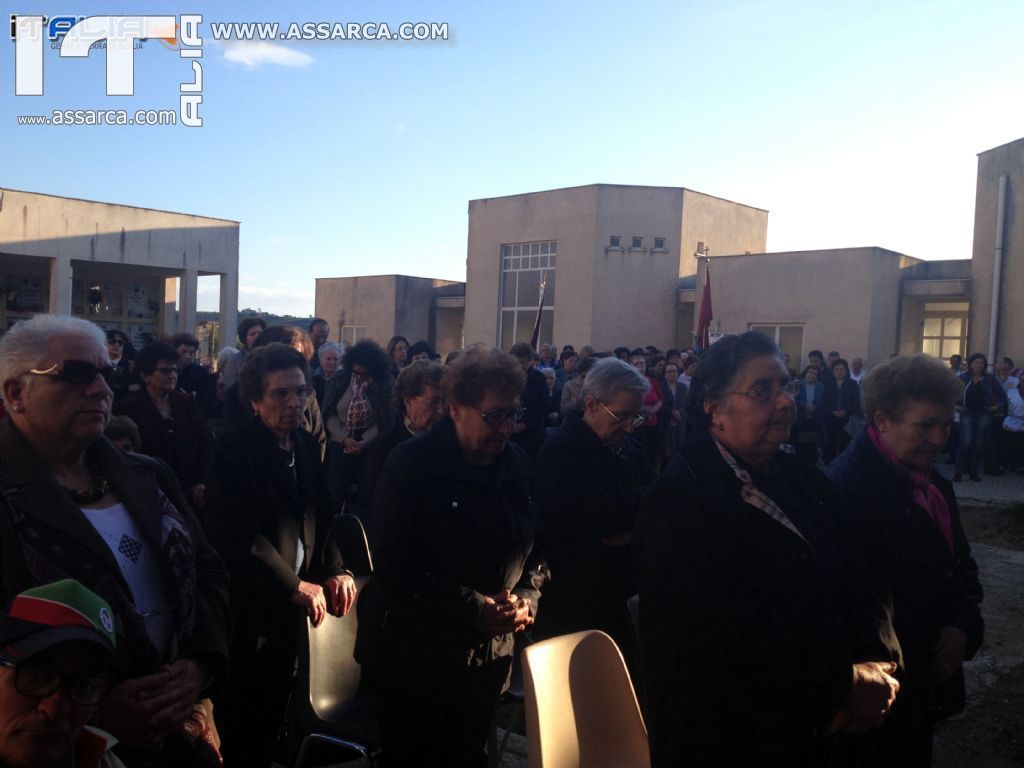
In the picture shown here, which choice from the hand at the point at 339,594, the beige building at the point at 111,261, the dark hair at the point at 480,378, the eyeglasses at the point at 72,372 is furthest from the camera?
the beige building at the point at 111,261

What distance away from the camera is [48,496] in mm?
1985

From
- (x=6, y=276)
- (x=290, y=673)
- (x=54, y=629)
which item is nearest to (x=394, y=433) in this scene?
(x=290, y=673)

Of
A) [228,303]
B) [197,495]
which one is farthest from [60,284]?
[197,495]

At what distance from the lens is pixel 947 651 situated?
2.79 metres

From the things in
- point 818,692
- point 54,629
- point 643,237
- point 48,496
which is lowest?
point 818,692

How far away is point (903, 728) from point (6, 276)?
2470cm

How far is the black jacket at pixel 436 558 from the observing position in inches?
112

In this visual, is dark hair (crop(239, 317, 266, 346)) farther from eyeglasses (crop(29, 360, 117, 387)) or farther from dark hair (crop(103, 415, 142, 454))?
eyeglasses (crop(29, 360, 117, 387))

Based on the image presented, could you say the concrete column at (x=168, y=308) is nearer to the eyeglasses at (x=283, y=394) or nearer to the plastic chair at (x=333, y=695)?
the eyeglasses at (x=283, y=394)

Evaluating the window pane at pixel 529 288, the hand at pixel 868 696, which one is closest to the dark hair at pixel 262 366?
the hand at pixel 868 696

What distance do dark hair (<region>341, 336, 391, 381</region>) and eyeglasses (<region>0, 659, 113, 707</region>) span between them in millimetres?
5046

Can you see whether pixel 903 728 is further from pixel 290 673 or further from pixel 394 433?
pixel 394 433

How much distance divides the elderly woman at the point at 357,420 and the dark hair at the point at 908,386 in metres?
4.27

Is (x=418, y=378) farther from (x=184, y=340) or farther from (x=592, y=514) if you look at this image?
(x=184, y=340)
